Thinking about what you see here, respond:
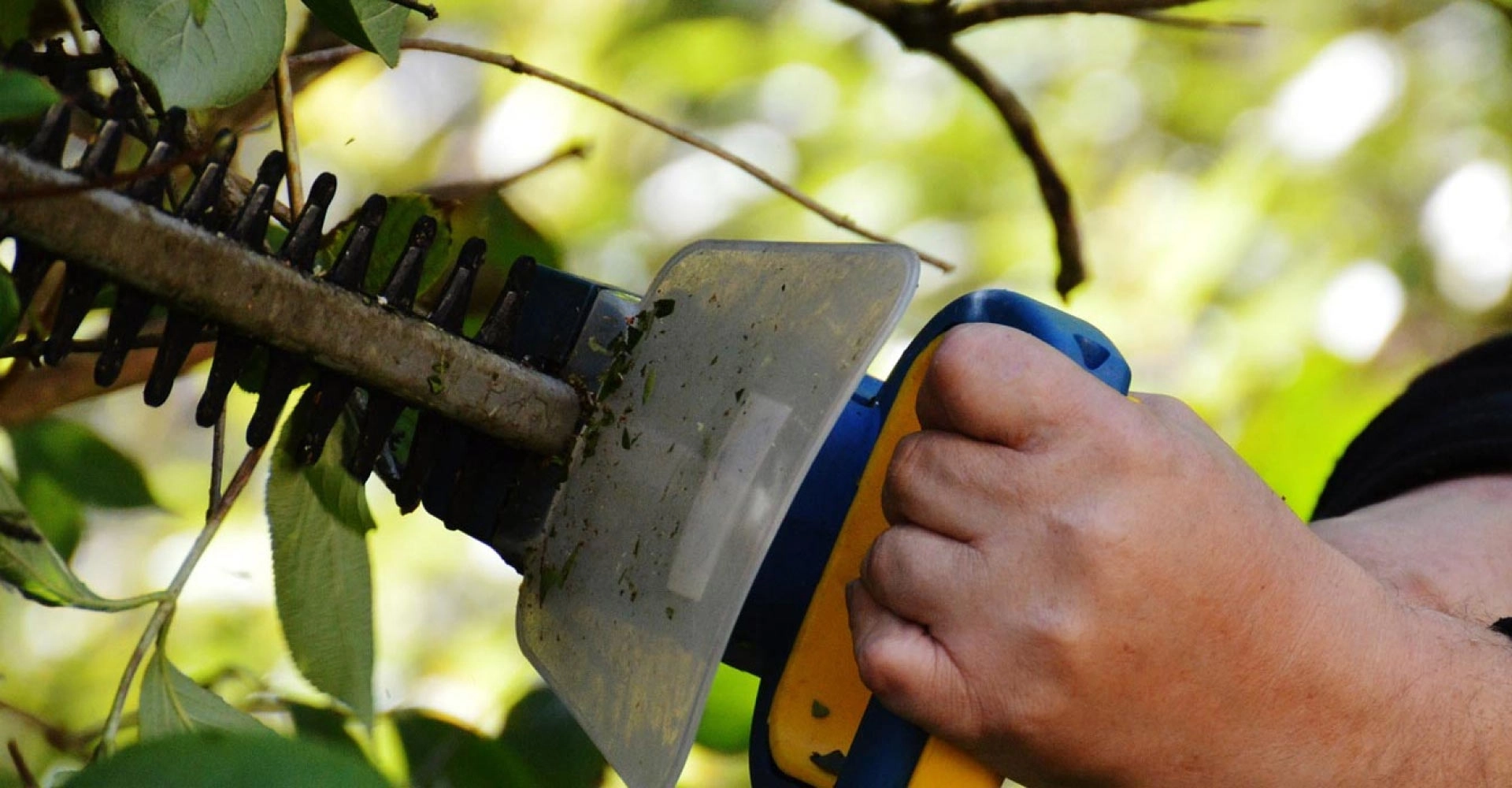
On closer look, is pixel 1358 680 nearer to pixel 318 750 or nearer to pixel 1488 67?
pixel 318 750

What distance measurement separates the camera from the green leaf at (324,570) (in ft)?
1.51

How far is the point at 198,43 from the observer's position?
14.0 inches

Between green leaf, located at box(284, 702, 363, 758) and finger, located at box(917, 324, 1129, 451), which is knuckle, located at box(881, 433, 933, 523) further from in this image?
green leaf, located at box(284, 702, 363, 758)

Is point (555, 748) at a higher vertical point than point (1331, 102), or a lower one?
lower

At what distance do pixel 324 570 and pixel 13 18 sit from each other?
0.71ft

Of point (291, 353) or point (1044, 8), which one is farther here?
point (1044, 8)

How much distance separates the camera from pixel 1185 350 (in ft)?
5.25

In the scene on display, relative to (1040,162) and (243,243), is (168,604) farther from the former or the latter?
(1040,162)

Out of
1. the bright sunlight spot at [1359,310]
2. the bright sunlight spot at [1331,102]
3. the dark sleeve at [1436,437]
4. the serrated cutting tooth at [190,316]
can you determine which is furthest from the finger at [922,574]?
the bright sunlight spot at [1331,102]

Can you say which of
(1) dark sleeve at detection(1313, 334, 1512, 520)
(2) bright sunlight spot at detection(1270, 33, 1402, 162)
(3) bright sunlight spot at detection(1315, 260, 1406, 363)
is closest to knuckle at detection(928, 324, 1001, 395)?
(1) dark sleeve at detection(1313, 334, 1512, 520)

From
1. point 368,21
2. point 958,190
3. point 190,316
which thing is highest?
point 958,190

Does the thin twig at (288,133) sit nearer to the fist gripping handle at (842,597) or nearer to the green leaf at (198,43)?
the green leaf at (198,43)

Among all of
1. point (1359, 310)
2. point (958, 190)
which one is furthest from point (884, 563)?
point (1359, 310)

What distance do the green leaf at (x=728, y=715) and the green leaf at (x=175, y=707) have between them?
0.85 feet
